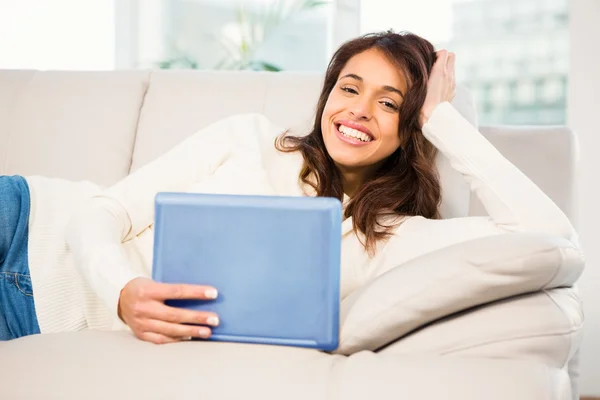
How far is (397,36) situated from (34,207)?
892 mm

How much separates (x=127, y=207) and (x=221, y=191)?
0.20m

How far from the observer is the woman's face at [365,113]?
1.70m

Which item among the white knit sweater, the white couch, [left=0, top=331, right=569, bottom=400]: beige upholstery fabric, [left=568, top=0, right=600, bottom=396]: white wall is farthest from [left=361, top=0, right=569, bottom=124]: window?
[left=0, top=331, right=569, bottom=400]: beige upholstery fabric

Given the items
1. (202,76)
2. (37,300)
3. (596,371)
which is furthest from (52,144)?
(596,371)

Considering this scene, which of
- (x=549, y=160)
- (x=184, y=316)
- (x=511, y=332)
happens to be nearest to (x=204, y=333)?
(x=184, y=316)

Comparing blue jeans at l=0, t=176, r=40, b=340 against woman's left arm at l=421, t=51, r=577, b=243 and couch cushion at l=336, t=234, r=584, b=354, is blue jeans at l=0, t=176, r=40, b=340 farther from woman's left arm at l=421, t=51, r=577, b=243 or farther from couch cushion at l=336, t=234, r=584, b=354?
woman's left arm at l=421, t=51, r=577, b=243

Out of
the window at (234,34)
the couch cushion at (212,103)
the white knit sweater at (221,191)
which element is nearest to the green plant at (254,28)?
the window at (234,34)

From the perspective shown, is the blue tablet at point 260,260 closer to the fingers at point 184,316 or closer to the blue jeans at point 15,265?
the fingers at point 184,316

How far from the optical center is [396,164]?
1.86m

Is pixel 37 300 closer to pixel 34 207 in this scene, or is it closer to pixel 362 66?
pixel 34 207

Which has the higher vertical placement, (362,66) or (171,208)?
(362,66)

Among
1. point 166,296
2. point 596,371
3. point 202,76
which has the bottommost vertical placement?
point 596,371

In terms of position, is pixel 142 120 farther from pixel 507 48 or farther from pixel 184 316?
pixel 507 48

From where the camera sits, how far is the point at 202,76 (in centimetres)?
228
